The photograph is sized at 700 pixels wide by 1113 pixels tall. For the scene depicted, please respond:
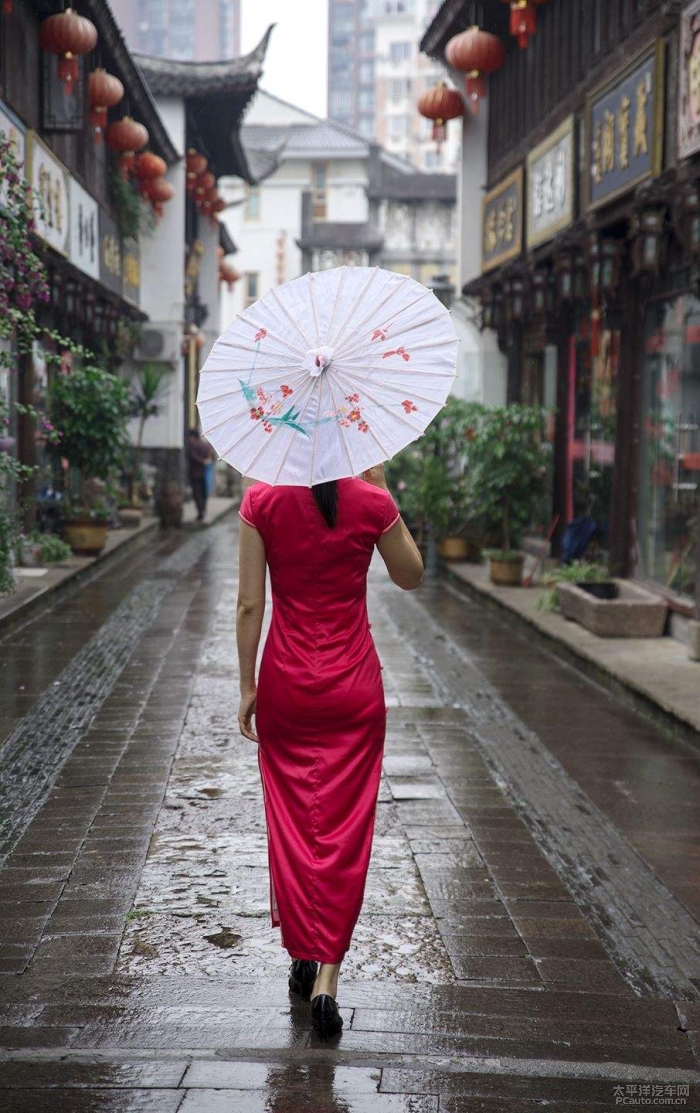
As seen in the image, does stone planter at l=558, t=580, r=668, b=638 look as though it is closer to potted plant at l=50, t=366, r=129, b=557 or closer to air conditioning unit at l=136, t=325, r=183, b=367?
potted plant at l=50, t=366, r=129, b=557

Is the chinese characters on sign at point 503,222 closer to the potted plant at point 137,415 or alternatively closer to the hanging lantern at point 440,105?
the hanging lantern at point 440,105

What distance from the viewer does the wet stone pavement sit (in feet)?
11.6

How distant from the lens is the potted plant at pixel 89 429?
1683 centimetres

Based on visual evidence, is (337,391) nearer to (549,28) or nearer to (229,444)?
(229,444)

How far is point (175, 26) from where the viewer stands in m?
128

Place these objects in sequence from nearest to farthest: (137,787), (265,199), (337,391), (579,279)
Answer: (337,391) → (137,787) → (579,279) → (265,199)

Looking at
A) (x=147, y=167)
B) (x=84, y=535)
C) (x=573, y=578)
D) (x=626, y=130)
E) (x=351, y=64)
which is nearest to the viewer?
(x=626, y=130)

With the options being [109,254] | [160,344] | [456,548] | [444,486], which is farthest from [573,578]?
[160,344]

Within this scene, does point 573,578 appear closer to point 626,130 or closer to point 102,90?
point 626,130

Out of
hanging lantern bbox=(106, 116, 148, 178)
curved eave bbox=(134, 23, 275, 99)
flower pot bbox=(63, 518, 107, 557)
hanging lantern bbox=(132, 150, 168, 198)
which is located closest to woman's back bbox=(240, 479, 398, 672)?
flower pot bbox=(63, 518, 107, 557)

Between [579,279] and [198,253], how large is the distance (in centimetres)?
1967

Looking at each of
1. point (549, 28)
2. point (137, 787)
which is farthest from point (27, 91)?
point (137, 787)

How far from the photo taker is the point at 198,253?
31609 mm

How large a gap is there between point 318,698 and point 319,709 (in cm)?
3
